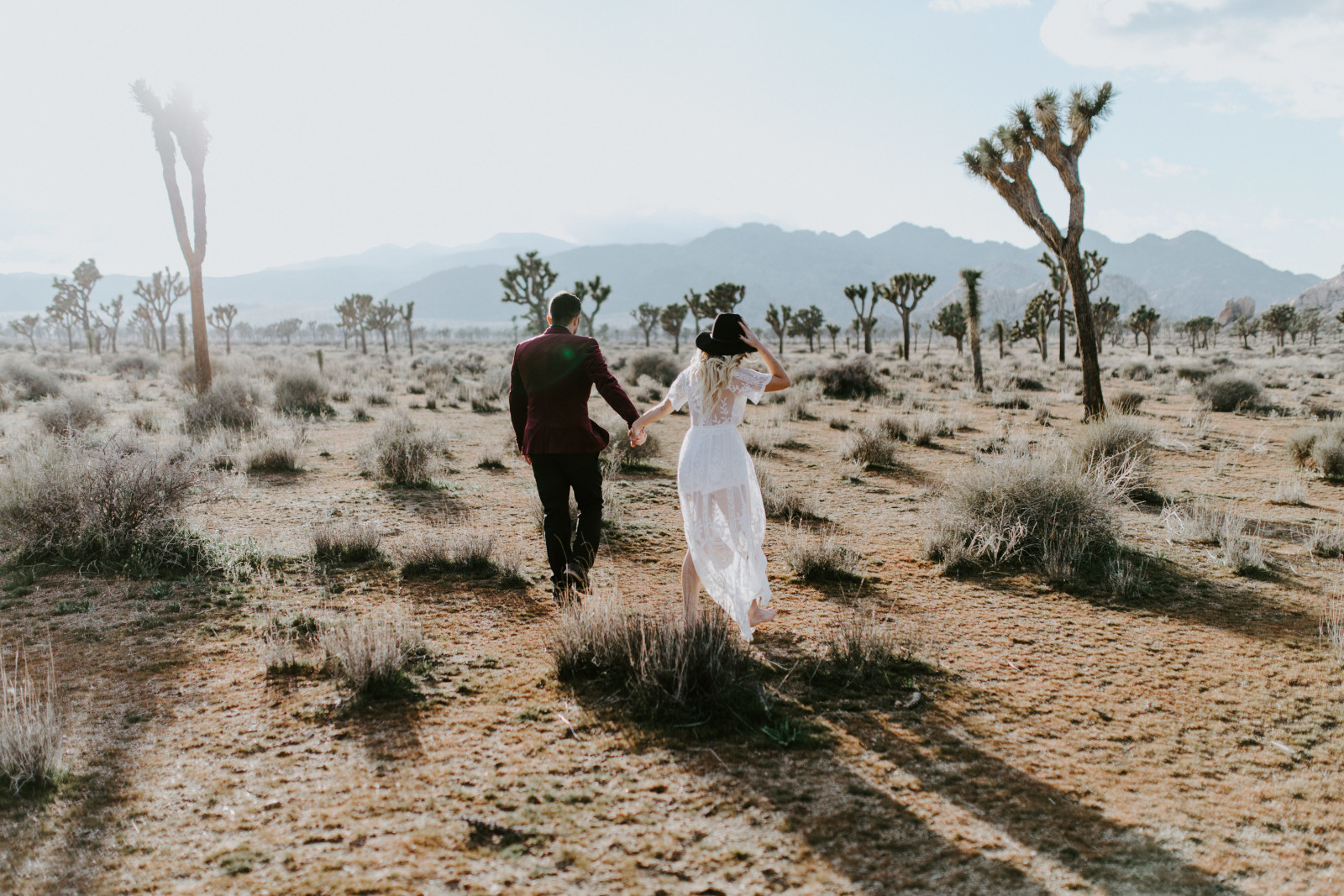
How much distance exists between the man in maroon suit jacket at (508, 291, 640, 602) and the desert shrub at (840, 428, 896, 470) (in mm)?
7104

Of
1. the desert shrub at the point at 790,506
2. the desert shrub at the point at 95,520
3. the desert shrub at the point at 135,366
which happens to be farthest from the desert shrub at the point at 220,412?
→ the desert shrub at the point at 135,366

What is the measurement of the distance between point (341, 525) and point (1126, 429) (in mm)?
10142

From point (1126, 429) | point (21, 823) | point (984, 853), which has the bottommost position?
point (984, 853)

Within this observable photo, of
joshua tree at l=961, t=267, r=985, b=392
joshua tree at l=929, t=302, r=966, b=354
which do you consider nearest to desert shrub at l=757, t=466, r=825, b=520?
joshua tree at l=961, t=267, r=985, b=392

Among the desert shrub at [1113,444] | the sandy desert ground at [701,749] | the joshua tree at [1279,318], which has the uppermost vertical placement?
the joshua tree at [1279,318]

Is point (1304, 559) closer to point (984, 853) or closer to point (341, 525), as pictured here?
point (984, 853)

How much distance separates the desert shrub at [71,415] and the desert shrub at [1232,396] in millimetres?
23800

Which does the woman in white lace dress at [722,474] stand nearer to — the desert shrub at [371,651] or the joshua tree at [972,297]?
the desert shrub at [371,651]

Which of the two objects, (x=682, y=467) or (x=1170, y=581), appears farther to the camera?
(x=1170, y=581)

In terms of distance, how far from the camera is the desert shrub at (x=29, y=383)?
1834 cm

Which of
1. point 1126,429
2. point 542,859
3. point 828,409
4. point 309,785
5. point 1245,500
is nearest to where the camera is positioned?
point 542,859

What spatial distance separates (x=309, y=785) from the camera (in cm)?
308

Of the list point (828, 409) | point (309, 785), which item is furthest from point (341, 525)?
point (828, 409)

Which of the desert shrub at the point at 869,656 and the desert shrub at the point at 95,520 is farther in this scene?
the desert shrub at the point at 95,520
